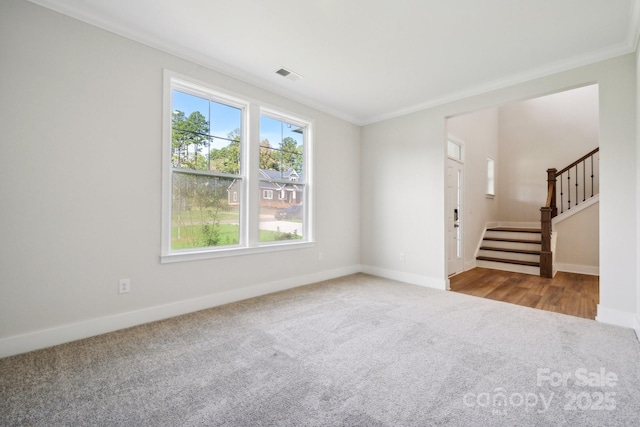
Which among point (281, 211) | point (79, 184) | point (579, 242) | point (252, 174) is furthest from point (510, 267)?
point (79, 184)

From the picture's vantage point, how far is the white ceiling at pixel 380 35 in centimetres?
230

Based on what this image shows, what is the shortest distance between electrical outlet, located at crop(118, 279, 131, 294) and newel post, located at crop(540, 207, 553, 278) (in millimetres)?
5984

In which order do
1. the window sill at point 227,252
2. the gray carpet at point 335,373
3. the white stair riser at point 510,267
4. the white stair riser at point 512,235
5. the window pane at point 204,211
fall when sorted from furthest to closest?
the white stair riser at point 512,235, the white stair riser at point 510,267, the window pane at point 204,211, the window sill at point 227,252, the gray carpet at point 335,373

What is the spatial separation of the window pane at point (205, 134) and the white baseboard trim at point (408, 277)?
2824mm

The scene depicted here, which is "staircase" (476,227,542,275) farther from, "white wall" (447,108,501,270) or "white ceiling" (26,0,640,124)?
"white ceiling" (26,0,640,124)

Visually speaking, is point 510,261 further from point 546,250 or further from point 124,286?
point 124,286

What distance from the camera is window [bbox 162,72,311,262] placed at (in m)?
3.01

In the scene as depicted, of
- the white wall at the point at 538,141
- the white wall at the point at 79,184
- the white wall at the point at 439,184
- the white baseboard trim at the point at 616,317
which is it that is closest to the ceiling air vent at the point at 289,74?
the white wall at the point at 79,184

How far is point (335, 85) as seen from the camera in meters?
3.73

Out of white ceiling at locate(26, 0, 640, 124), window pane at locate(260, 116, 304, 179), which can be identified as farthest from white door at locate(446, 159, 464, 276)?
window pane at locate(260, 116, 304, 179)

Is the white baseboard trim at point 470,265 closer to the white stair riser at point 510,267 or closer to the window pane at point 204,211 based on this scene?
the white stair riser at point 510,267

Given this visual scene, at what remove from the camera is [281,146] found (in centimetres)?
402

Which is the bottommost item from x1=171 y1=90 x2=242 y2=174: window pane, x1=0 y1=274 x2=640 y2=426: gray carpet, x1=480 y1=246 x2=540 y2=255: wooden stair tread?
x1=0 y1=274 x2=640 y2=426: gray carpet

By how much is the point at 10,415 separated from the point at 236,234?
7.43ft
